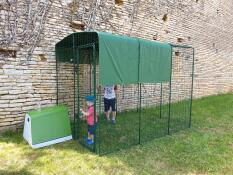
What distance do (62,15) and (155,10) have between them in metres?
3.89

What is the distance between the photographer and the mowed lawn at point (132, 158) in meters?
4.00

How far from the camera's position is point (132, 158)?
14.6 ft

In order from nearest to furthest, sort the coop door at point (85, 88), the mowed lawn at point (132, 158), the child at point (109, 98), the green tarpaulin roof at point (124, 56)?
the mowed lawn at point (132, 158), the green tarpaulin roof at point (124, 56), the coop door at point (85, 88), the child at point (109, 98)

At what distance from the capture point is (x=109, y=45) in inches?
172

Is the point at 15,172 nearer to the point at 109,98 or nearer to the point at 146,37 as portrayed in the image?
the point at 109,98

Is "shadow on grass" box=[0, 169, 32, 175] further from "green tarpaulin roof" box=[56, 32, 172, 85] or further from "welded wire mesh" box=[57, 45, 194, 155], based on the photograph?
"green tarpaulin roof" box=[56, 32, 172, 85]

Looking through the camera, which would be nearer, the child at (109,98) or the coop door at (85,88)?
the coop door at (85,88)

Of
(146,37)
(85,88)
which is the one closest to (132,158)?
(85,88)

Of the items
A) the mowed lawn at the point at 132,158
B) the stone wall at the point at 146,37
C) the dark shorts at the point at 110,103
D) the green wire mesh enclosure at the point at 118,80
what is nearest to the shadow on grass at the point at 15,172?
the mowed lawn at the point at 132,158

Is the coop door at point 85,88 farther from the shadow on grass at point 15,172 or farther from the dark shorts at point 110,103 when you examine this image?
the shadow on grass at point 15,172

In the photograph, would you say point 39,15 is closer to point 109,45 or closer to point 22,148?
point 109,45

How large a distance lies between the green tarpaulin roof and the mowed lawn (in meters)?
1.26

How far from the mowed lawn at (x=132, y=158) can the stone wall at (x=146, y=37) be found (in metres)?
0.87

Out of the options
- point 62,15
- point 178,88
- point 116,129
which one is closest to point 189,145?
point 116,129
